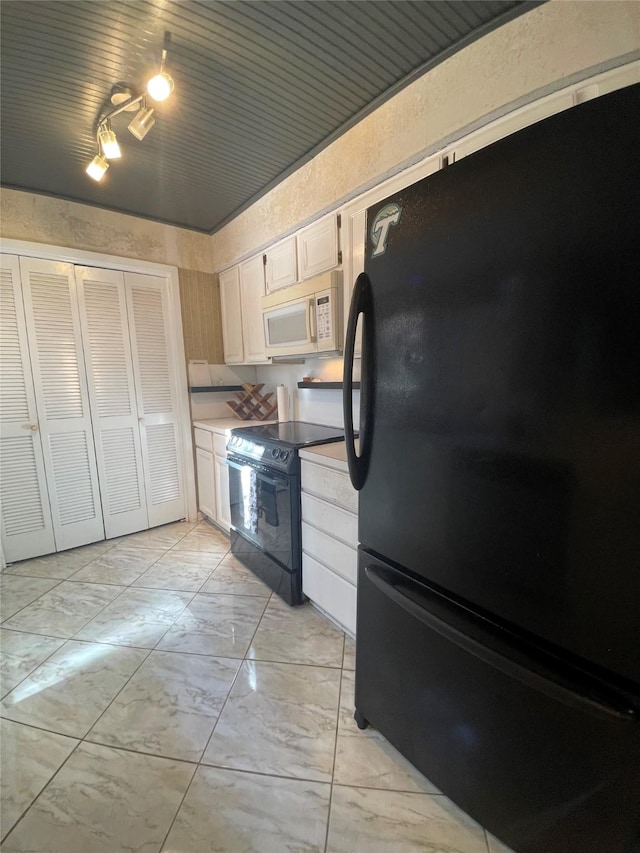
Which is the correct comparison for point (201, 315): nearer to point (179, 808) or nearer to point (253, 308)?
point (253, 308)

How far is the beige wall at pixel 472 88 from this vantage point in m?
1.02

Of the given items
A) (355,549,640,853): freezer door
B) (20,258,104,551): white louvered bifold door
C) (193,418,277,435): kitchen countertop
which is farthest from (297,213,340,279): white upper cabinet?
(20,258,104,551): white louvered bifold door

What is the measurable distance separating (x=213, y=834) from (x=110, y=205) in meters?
3.59

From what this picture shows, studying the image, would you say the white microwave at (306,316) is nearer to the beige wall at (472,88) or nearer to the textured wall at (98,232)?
the beige wall at (472,88)

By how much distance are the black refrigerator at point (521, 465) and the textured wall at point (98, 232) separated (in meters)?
2.57

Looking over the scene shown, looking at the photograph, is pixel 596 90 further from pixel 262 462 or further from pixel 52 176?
pixel 52 176

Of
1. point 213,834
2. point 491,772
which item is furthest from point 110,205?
point 491,772

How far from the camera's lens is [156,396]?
297 centimetres

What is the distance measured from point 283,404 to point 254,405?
45cm

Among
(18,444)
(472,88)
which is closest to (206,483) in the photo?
(18,444)

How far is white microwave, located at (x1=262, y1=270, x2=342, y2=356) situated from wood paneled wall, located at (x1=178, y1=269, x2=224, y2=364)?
0.97 m

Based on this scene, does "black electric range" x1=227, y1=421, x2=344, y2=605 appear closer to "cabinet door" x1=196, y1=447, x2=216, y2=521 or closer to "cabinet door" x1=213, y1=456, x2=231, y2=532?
"cabinet door" x1=213, y1=456, x2=231, y2=532

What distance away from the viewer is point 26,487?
8.18ft

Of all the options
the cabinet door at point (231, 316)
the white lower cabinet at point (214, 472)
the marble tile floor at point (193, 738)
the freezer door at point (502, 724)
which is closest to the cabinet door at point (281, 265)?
the cabinet door at point (231, 316)
